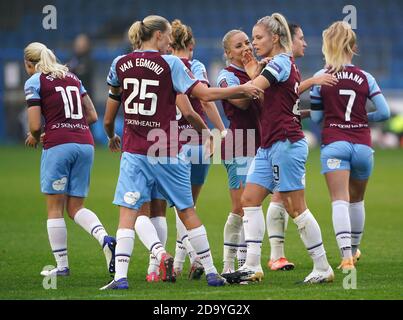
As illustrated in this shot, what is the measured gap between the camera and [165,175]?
7.82 meters

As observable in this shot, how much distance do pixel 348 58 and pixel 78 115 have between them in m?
2.58

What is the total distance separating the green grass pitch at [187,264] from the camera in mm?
7613

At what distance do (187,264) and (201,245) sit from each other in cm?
202

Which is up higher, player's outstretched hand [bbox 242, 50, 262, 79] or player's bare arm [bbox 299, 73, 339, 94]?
player's outstretched hand [bbox 242, 50, 262, 79]

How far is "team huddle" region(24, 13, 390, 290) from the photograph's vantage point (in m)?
7.78

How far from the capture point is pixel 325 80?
27.7ft

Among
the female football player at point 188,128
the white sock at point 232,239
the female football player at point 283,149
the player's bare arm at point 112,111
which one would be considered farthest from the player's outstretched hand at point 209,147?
the player's bare arm at point 112,111

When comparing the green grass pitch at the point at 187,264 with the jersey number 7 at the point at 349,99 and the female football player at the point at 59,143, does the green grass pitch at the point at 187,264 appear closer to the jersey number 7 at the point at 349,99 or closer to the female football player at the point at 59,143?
the female football player at the point at 59,143

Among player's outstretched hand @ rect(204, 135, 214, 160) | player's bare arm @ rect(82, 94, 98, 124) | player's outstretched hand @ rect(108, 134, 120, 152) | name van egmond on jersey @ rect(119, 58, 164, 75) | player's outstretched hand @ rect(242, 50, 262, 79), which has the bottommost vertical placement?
player's outstretched hand @ rect(204, 135, 214, 160)

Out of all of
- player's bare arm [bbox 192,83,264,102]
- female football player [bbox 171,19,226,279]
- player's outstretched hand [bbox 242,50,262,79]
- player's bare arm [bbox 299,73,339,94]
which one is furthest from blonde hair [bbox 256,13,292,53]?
female football player [bbox 171,19,226,279]

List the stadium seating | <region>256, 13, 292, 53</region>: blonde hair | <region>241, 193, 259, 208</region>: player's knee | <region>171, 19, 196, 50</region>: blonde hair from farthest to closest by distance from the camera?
1. the stadium seating
2. <region>171, 19, 196, 50</region>: blonde hair
3. <region>241, 193, 259, 208</region>: player's knee
4. <region>256, 13, 292, 53</region>: blonde hair

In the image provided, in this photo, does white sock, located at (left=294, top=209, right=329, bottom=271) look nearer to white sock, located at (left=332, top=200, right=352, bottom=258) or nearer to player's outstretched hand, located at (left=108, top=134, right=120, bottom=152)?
white sock, located at (left=332, top=200, right=352, bottom=258)

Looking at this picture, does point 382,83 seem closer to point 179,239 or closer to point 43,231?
point 43,231
